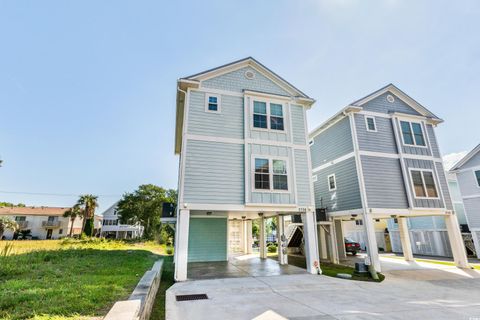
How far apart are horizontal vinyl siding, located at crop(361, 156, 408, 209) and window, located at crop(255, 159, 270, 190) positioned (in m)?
5.74

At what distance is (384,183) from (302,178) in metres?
5.16

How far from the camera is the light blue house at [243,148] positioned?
32.4ft

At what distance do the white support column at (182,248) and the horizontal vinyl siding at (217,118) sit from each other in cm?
375

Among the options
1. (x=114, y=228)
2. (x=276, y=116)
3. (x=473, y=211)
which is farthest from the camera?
(x=114, y=228)

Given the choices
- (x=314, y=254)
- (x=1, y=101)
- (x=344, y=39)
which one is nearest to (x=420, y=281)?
(x=314, y=254)

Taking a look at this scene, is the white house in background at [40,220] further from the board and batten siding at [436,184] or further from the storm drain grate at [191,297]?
the board and batten siding at [436,184]

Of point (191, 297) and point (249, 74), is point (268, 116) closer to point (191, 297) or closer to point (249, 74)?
point (249, 74)

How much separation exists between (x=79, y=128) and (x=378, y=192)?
25.2 m

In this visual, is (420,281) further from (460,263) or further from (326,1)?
(326,1)

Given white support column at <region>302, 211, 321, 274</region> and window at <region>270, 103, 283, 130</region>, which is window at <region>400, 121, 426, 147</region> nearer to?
window at <region>270, 103, 283, 130</region>

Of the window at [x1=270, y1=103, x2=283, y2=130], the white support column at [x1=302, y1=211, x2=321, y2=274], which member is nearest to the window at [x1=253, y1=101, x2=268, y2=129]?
the window at [x1=270, y1=103, x2=283, y2=130]

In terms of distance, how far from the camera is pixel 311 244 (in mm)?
10625

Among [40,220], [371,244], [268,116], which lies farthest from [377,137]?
[40,220]

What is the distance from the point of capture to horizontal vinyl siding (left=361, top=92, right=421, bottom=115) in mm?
13984
